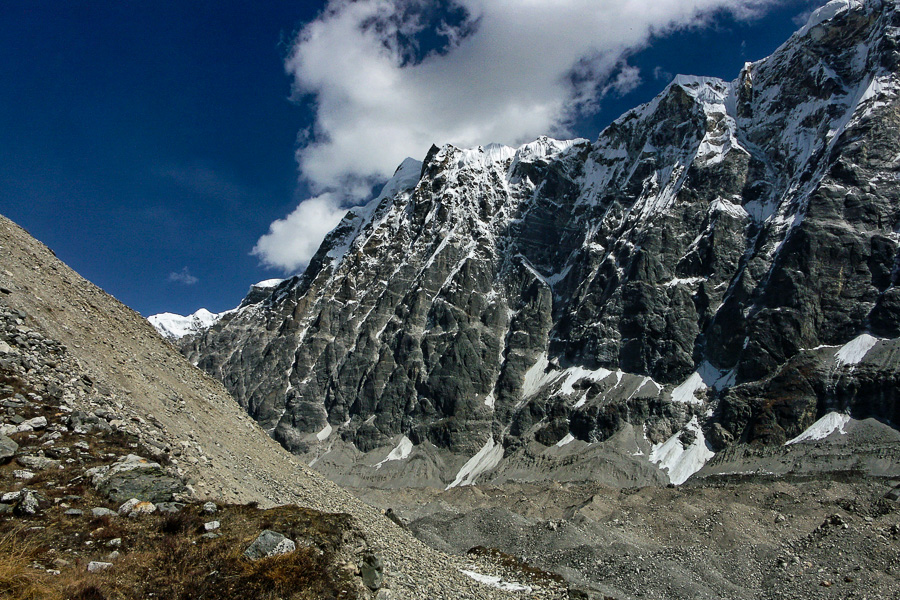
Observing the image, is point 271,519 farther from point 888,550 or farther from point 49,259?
point 888,550

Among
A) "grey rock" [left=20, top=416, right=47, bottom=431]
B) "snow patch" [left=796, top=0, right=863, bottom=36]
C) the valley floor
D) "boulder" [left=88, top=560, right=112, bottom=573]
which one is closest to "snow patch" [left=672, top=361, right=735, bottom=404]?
the valley floor

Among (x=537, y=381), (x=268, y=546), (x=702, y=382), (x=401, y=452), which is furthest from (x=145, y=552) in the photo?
(x=537, y=381)

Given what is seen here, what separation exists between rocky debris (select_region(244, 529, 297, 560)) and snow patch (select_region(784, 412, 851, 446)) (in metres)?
136

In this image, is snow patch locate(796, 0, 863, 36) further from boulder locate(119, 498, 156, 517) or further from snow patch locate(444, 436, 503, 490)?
boulder locate(119, 498, 156, 517)

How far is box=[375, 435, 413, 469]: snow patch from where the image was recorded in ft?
630

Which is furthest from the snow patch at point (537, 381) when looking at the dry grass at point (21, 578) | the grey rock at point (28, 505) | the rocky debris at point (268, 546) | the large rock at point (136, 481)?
the dry grass at point (21, 578)

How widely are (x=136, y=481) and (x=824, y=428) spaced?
14098cm

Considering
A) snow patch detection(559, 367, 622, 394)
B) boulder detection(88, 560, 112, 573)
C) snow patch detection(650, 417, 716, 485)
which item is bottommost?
boulder detection(88, 560, 112, 573)

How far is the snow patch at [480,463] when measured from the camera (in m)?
170

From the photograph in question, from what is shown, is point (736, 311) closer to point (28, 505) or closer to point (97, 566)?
point (97, 566)

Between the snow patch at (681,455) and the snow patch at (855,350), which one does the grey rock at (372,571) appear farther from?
the snow patch at (855,350)

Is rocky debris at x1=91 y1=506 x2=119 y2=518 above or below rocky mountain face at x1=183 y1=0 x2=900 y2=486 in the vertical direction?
below

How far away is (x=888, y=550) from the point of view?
50.1 m

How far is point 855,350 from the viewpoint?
434 ft
